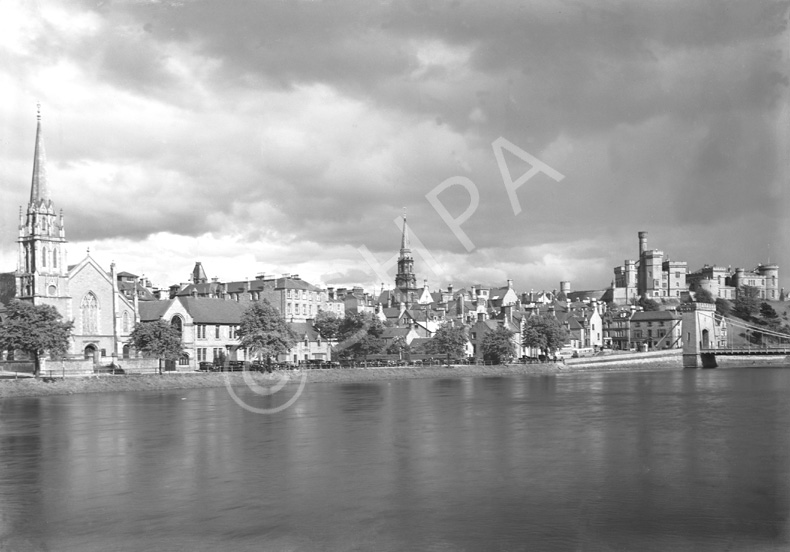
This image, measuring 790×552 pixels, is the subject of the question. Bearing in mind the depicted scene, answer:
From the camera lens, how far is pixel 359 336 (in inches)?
3907

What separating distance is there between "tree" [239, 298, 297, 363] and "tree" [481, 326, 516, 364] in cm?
3629

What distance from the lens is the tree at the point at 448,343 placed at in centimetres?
10681

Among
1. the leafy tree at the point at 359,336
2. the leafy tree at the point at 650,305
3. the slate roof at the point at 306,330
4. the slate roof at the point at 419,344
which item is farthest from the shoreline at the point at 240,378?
the leafy tree at the point at 650,305

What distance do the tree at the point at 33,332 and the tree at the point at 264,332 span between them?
17562 millimetres

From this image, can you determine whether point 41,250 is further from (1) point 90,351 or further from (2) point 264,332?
(2) point 264,332

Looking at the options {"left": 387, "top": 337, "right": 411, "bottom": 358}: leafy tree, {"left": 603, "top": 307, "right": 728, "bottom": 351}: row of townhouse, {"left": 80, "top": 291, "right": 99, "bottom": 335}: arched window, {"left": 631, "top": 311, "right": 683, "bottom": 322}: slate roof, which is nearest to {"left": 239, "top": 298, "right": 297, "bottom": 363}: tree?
{"left": 80, "top": 291, "right": 99, "bottom": 335}: arched window

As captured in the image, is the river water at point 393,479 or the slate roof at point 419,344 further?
the slate roof at point 419,344

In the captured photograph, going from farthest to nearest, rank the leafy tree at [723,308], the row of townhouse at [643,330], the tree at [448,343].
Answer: the leafy tree at [723,308]
the row of townhouse at [643,330]
the tree at [448,343]

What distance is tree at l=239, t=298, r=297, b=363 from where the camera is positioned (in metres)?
79.9

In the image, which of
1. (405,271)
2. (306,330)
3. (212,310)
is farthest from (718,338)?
(212,310)

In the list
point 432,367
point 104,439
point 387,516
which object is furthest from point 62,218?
point 387,516

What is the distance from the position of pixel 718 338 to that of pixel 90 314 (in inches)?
5297

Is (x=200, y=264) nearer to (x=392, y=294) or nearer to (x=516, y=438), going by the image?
(x=392, y=294)

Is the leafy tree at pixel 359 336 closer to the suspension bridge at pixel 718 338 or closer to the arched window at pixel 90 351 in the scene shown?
the arched window at pixel 90 351
